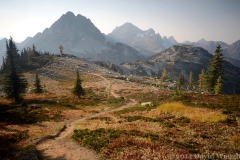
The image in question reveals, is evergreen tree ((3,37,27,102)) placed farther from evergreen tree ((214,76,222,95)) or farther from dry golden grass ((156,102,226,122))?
evergreen tree ((214,76,222,95))

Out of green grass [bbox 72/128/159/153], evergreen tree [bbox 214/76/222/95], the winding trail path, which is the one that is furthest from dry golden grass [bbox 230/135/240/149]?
evergreen tree [bbox 214/76/222/95]

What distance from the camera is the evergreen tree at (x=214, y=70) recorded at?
63500mm

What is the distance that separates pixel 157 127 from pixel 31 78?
116 metres

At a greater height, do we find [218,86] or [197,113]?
[218,86]

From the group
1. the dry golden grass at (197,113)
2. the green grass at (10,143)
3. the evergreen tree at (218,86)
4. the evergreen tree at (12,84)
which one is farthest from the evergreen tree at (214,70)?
the evergreen tree at (12,84)

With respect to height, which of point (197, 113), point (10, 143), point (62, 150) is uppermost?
point (197, 113)

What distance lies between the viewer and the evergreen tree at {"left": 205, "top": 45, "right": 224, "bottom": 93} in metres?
63.5

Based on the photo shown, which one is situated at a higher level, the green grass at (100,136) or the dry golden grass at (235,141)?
the dry golden grass at (235,141)

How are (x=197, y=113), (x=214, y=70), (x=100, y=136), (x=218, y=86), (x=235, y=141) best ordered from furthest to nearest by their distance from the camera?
(x=214, y=70) < (x=218, y=86) < (x=197, y=113) < (x=100, y=136) < (x=235, y=141)

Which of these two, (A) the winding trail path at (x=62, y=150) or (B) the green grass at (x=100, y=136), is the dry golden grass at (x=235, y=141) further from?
(A) the winding trail path at (x=62, y=150)

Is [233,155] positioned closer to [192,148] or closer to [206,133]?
[192,148]

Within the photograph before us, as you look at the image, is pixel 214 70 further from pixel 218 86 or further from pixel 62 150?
pixel 62 150

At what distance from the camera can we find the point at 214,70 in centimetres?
6444

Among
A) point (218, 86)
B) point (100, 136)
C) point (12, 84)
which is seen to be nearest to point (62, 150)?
point (100, 136)
